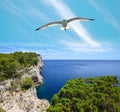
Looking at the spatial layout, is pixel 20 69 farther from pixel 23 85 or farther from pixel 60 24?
pixel 60 24

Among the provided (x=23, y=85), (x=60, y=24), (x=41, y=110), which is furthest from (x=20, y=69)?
(x=60, y=24)

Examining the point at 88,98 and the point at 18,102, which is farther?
the point at 18,102

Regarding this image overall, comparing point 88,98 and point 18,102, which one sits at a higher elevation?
point 88,98

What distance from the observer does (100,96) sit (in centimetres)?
3303

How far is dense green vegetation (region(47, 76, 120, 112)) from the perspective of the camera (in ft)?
102

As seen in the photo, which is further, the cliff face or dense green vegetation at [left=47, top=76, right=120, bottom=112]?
the cliff face

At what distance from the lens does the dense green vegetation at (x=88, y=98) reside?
1225 inches

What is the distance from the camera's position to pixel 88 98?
33156 millimetres

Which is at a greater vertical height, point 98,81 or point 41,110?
point 98,81

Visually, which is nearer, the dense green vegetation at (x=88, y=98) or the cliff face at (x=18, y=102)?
the dense green vegetation at (x=88, y=98)

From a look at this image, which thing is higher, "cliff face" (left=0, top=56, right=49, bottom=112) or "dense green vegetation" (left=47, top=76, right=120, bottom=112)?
"dense green vegetation" (left=47, top=76, right=120, bottom=112)

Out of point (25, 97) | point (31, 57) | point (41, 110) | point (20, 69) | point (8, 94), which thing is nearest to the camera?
point (41, 110)

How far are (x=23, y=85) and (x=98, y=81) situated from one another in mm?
26314

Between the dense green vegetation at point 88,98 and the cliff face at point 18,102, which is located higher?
the dense green vegetation at point 88,98
